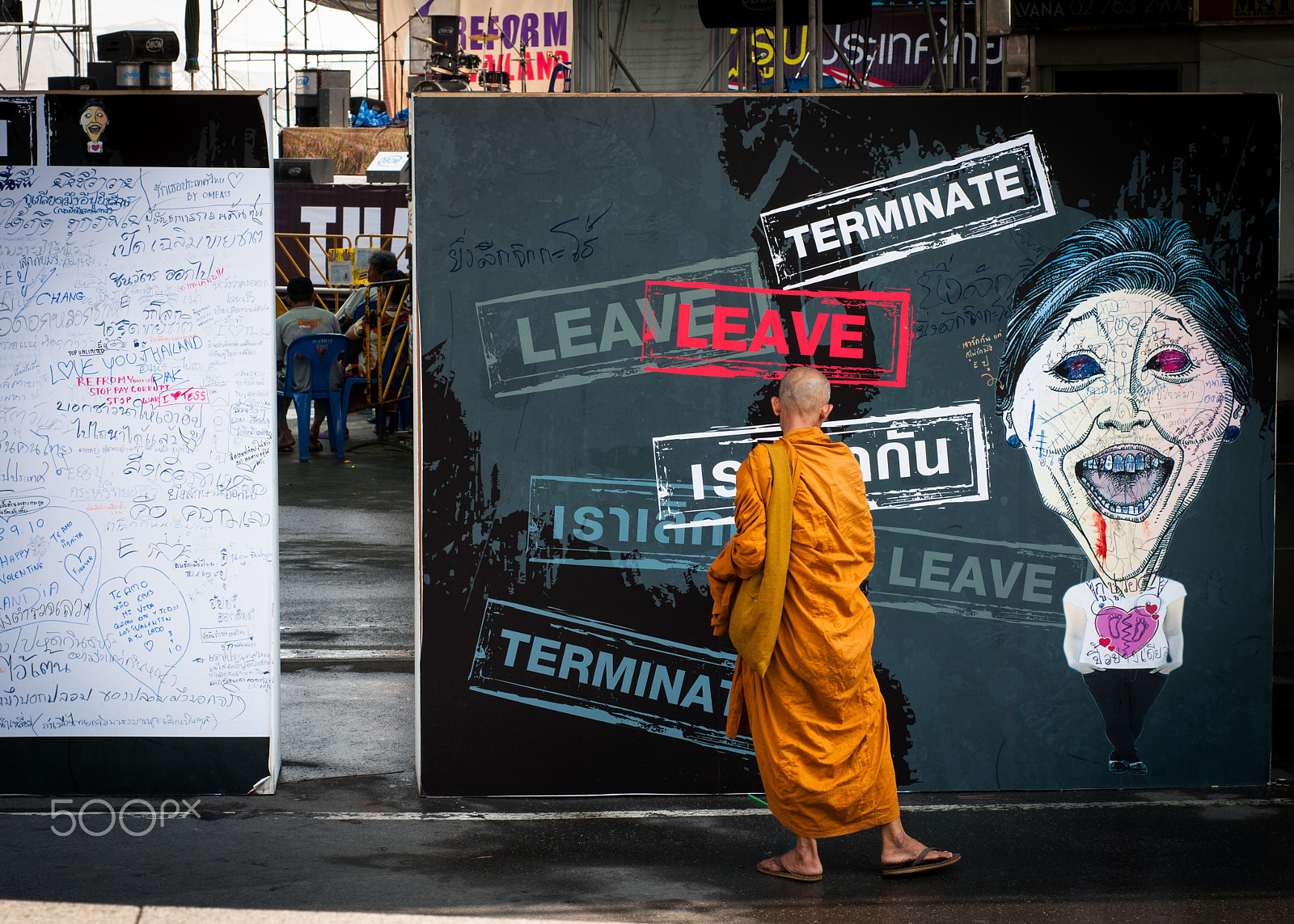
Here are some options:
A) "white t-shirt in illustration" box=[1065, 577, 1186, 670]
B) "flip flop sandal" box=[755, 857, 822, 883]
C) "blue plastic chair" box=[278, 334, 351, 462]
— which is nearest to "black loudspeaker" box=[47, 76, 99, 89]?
"blue plastic chair" box=[278, 334, 351, 462]

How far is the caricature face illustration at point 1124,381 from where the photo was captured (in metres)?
4.89

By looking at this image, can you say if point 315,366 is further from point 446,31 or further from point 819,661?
point 819,661

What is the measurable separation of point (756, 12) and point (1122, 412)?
216 inches

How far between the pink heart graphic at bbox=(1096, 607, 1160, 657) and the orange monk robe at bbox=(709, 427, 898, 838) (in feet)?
4.10

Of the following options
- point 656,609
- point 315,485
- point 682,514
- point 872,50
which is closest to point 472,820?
point 656,609

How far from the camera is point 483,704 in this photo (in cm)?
490

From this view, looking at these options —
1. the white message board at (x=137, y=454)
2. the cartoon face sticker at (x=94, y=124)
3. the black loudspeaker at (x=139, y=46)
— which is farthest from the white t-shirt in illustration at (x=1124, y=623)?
the black loudspeaker at (x=139, y=46)

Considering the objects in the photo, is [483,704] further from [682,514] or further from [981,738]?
[981,738]

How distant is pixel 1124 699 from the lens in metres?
5.01

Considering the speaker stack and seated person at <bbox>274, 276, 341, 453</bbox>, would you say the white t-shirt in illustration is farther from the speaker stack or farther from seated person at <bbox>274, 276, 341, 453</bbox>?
seated person at <bbox>274, 276, 341, 453</bbox>

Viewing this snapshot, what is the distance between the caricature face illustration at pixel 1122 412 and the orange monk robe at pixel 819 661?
43.4 inches

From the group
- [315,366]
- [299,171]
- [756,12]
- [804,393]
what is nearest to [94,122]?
[804,393]

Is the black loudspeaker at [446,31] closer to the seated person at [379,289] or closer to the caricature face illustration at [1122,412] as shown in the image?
the seated person at [379,289]

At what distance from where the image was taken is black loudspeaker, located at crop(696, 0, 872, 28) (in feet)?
29.7
